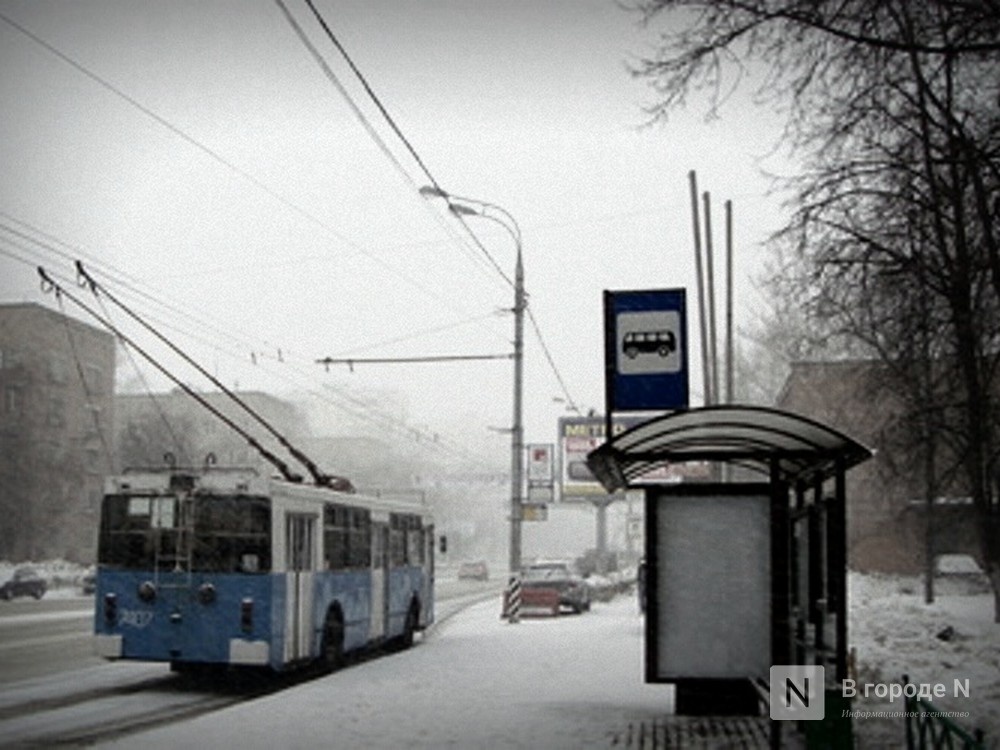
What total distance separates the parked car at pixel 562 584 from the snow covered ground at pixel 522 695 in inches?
356

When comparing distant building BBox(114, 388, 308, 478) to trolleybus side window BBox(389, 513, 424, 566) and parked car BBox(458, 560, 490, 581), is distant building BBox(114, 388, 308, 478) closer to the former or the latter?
parked car BBox(458, 560, 490, 581)

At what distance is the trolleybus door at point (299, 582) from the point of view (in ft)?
48.8

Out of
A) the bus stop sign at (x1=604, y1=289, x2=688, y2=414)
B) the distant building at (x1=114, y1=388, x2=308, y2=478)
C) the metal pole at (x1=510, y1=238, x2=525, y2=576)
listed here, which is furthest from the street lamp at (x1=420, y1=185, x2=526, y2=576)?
the distant building at (x1=114, y1=388, x2=308, y2=478)

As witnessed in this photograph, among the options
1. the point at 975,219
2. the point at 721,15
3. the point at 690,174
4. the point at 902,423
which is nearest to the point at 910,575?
the point at 690,174

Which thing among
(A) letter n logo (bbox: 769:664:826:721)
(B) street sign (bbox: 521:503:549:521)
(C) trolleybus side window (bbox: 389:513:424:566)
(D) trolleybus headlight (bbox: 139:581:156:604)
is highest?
(B) street sign (bbox: 521:503:549:521)

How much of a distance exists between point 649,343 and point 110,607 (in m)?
7.69

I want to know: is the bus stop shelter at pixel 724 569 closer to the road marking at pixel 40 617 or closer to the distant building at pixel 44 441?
the road marking at pixel 40 617

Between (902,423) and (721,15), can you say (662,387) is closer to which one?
(721,15)

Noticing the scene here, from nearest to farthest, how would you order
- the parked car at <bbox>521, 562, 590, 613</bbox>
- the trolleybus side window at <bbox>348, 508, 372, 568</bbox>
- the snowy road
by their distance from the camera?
the snowy road < the trolleybus side window at <bbox>348, 508, 372, 568</bbox> < the parked car at <bbox>521, 562, 590, 613</bbox>

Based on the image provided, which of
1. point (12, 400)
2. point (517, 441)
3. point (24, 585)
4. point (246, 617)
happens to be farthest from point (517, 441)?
point (12, 400)

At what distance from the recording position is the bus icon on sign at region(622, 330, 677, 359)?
40.2 ft

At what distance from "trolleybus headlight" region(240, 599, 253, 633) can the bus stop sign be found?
543cm

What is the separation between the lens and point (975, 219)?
44.3 ft

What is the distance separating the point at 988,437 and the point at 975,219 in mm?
3414
